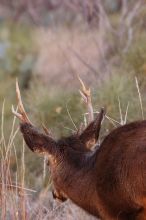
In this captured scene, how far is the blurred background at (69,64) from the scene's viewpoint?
10.0 metres

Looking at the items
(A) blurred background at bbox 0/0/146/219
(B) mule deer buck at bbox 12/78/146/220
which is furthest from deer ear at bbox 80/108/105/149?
(A) blurred background at bbox 0/0/146/219

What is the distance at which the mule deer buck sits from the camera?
15.3 feet

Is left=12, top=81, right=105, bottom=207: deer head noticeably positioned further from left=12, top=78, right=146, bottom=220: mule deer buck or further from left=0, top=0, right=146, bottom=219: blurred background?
left=0, top=0, right=146, bottom=219: blurred background

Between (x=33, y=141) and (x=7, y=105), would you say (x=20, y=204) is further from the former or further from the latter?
(x=7, y=105)

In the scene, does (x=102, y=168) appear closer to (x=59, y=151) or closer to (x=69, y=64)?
(x=59, y=151)

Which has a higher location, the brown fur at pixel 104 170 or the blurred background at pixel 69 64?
the brown fur at pixel 104 170

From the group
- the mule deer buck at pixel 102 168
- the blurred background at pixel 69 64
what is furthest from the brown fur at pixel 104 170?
the blurred background at pixel 69 64

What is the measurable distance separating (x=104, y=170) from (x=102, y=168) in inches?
1.2

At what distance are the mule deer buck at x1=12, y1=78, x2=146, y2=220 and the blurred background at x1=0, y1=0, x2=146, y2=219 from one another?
1.20 metres

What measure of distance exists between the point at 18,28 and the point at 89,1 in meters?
11.5

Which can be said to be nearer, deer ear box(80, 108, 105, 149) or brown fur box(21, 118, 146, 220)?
brown fur box(21, 118, 146, 220)

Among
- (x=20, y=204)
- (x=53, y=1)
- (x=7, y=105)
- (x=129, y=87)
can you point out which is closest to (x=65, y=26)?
(x=53, y=1)

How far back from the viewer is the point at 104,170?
4855 mm

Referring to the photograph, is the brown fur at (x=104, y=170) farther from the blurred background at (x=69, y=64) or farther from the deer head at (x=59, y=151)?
the blurred background at (x=69, y=64)
